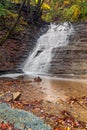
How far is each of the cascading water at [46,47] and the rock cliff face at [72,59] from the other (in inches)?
25.4

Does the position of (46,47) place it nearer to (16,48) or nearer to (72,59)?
(16,48)

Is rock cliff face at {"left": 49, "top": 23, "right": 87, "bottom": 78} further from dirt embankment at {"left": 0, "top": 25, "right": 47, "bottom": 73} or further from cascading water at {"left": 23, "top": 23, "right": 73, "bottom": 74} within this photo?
dirt embankment at {"left": 0, "top": 25, "right": 47, "bottom": 73}

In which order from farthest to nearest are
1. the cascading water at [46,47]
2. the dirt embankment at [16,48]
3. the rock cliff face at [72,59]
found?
the cascading water at [46,47] < the dirt embankment at [16,48] < the rock cliff face at [72,59]

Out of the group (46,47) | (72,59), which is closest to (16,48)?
(46,47)

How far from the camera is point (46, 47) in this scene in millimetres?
21609

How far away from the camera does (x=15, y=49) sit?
2069cm

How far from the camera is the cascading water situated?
19516 mm

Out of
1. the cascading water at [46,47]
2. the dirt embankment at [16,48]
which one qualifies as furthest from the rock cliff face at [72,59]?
the dirt embankment at [16,48]

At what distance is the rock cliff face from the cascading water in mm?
646

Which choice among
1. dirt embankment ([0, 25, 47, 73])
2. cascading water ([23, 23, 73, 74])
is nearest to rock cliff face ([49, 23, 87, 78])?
cascading water ([23, 23, 73, 74])

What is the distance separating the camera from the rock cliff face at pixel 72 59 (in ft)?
57.4

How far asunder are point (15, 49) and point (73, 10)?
1087 centimetres

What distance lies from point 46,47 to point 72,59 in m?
3.80

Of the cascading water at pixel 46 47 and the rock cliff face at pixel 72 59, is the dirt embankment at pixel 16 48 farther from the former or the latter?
the rock cliff face at pixel 72 59
